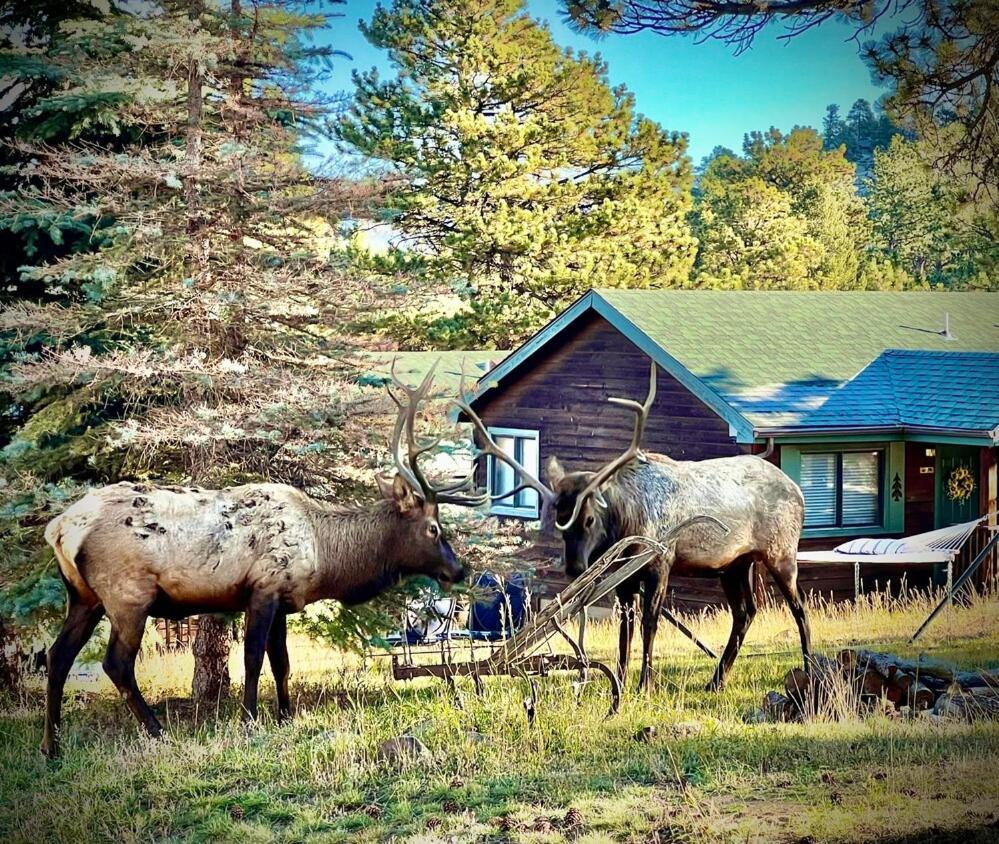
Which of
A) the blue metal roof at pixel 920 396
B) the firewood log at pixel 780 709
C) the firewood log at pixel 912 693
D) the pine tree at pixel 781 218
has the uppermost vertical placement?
the pine tree at pixel 781 218

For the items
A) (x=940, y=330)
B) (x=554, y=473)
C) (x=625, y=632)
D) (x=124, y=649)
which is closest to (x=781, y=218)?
(x=940, y=330)

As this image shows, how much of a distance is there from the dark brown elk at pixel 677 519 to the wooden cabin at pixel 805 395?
4.77m

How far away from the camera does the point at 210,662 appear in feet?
29.1

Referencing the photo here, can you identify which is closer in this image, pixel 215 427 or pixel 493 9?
pixel 215 427

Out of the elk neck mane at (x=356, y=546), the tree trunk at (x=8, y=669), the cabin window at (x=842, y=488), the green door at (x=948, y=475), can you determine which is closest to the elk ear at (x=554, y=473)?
the elk neck mane at (x=356, y=546)

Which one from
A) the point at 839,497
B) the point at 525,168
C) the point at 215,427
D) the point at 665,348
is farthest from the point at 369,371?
the point at 839,497

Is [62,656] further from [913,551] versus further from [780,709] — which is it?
[913,551]

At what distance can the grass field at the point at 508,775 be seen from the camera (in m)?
6.40

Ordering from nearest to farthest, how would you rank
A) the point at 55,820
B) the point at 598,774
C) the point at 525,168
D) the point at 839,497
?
1. the point at 55,820
2. the point at 598,774
3. the point at 525,168
4. the point at 839,497

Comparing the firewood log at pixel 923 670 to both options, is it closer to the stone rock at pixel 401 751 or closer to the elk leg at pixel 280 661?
the stone rock at pixel 401 751

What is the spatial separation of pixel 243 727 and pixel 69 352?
90.3 inches

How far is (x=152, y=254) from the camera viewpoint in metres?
8.33

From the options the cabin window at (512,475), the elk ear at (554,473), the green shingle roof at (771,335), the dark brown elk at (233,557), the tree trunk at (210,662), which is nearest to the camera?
the dark brown elk at (233,557)

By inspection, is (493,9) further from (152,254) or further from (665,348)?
(665,348)
